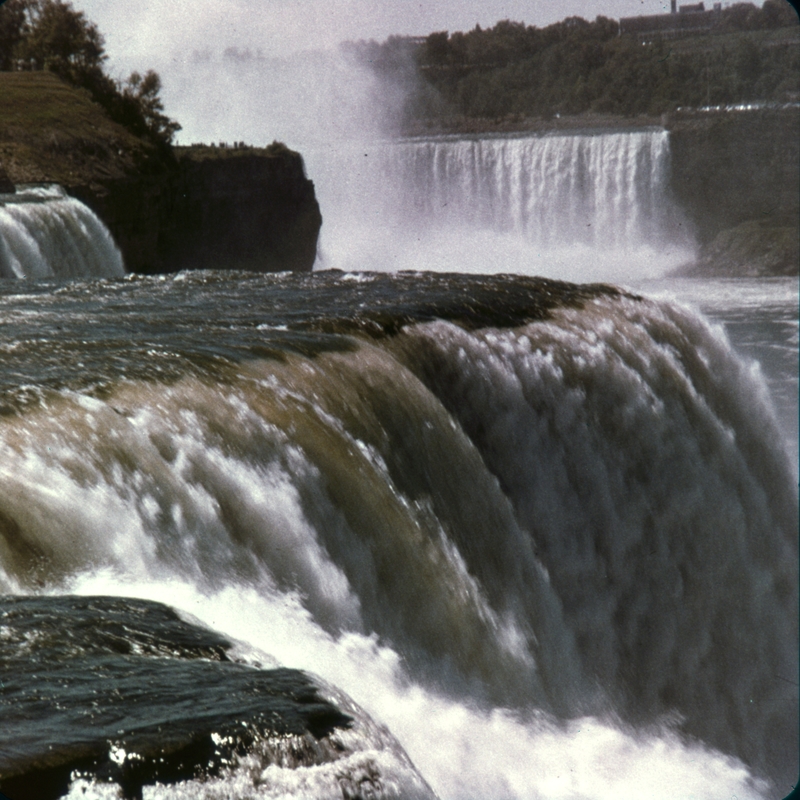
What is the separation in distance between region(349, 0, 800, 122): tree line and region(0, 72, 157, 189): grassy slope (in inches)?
1256

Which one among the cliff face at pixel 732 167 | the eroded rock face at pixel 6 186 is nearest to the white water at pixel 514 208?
the cliff face at pixel 732 167

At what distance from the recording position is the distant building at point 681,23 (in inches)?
2367

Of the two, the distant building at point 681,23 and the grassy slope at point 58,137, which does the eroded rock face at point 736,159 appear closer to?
the distant building at point 681,23

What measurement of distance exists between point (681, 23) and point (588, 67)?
16.7 ft

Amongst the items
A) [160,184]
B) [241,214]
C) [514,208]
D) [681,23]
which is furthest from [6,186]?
[681,23]

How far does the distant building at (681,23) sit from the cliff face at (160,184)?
28.9 m

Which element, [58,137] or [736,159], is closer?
Answer: [58,137]

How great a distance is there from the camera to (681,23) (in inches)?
2414

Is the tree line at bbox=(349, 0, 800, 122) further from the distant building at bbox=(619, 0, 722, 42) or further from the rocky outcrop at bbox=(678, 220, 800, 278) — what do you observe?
the rocky outcrop at bbox=(678, 220, 800, 278)

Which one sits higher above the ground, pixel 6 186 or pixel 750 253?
pixel 6 186

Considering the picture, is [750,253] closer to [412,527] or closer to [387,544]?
[412,527]

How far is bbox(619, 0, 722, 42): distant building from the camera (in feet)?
197

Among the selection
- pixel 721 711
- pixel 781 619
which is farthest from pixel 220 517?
pixel 781 619

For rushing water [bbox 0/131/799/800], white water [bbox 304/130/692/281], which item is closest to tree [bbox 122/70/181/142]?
white water [bbox 304/130/692/281]
